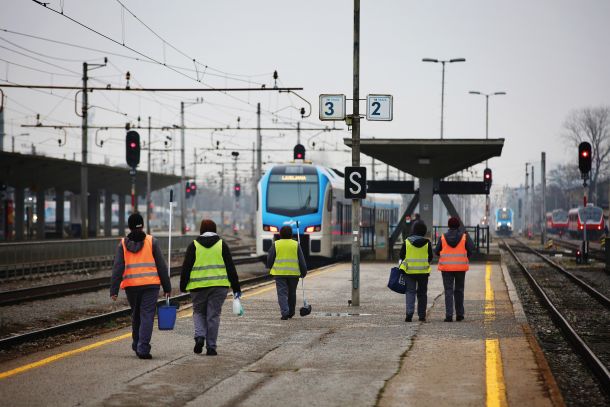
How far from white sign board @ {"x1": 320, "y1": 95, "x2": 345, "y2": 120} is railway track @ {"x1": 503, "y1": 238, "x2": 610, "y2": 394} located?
522 centimetres

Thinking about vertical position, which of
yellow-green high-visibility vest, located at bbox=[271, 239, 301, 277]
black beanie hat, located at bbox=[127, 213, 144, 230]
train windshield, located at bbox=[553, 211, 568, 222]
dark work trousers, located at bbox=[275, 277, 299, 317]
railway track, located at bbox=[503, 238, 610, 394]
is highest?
train windshield, located at bbox=[553, 211, 568, 222]

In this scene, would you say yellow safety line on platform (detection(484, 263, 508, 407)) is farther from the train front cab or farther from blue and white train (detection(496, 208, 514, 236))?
blue and white train (detection(496, 208, 514, 236))

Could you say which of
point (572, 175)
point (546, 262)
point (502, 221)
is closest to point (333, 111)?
point (546, 262)

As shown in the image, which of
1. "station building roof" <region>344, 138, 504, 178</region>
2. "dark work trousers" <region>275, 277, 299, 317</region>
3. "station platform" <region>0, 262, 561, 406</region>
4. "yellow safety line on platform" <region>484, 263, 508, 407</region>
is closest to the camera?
"yellow safety line on platform" <region>484, 263, 508, 407</region>

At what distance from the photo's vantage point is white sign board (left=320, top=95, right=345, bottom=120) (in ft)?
55.7

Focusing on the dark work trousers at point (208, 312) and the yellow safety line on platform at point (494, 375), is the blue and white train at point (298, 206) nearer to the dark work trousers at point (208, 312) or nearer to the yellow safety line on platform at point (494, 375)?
the yellow safety line on platform at point (494, 375)

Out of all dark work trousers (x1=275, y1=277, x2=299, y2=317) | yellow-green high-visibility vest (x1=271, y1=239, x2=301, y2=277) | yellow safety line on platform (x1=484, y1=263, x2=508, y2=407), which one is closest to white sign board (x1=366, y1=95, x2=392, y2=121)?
yellow-green high-visibility vest (x1=271, y1=239, x2=301, y2=277)

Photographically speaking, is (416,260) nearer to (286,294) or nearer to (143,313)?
(286,294)

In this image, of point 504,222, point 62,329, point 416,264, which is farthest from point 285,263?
point 504,222

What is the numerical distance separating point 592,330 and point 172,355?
7.62 meters

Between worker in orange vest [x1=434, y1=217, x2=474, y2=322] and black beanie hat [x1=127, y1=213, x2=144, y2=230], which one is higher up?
black beanie hat [x1=127, y1=213, x2=144, y2=230]

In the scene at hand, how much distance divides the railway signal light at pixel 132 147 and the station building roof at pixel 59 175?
8664 mm

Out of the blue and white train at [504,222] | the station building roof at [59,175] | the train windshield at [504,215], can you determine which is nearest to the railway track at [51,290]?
the station building roof at [59,175]

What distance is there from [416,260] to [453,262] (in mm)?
582
